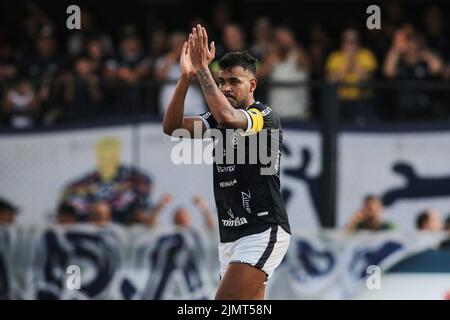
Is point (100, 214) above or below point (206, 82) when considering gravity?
below

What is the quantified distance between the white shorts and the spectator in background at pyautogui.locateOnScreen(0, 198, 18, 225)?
6377 mm

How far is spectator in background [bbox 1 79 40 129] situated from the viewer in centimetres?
1553

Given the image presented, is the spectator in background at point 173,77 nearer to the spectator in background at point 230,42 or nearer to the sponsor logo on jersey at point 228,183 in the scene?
the spectator in background at point 230,42

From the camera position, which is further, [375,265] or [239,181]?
[375,265]

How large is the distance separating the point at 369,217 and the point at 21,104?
5.32 metres

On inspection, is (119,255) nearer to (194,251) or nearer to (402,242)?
(194,251)

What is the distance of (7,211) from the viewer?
50.4ft

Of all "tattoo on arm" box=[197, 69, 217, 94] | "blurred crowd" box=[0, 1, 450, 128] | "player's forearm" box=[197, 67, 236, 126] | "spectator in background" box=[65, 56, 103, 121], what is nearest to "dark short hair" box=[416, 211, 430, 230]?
"blurred crowd" box=[0, 1, 450, 128]

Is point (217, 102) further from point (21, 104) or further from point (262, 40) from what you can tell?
point (262, 40)

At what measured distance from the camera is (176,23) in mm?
18719

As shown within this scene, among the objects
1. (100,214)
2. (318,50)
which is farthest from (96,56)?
(318,50)

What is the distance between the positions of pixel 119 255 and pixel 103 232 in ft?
1.31

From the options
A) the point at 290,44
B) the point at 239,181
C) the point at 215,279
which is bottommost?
the point at 215,279

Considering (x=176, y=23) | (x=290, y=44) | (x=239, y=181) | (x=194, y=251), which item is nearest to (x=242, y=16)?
(x=176, y=23)
